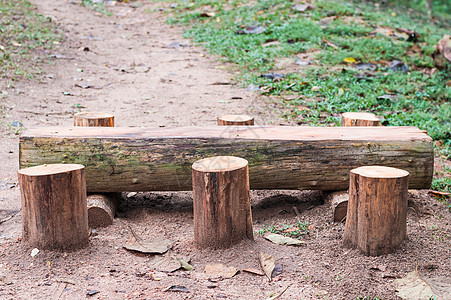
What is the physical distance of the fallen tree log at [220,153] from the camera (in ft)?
10.8

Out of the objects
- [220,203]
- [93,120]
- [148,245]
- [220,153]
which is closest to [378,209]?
[220,203]

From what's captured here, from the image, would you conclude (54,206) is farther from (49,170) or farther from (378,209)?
(378,209)

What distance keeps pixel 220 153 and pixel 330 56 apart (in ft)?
15.5

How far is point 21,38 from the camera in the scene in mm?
8141

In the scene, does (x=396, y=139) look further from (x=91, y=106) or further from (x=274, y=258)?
(x=91, y=106)

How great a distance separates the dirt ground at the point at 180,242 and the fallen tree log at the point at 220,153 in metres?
0.31

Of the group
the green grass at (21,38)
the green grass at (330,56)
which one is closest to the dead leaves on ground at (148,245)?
the green grass at (330,56)

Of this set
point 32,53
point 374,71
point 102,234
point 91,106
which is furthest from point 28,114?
point 374,71

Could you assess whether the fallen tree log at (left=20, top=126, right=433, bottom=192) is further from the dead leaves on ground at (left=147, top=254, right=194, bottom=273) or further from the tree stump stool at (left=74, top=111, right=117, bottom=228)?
the dead leaves on ground at (left=147, top=254, right=194, bottom=273)

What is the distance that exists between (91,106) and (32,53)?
2.44m

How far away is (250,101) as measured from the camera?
6066 millimetres

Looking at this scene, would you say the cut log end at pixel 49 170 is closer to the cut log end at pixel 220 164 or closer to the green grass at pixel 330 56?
the cut log end at pixel 220 164

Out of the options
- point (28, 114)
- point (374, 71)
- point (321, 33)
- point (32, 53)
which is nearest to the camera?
point (28, 114)

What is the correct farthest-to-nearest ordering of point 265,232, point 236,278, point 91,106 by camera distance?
1. point 91,106
2. point 265,232
3. point 236,278
